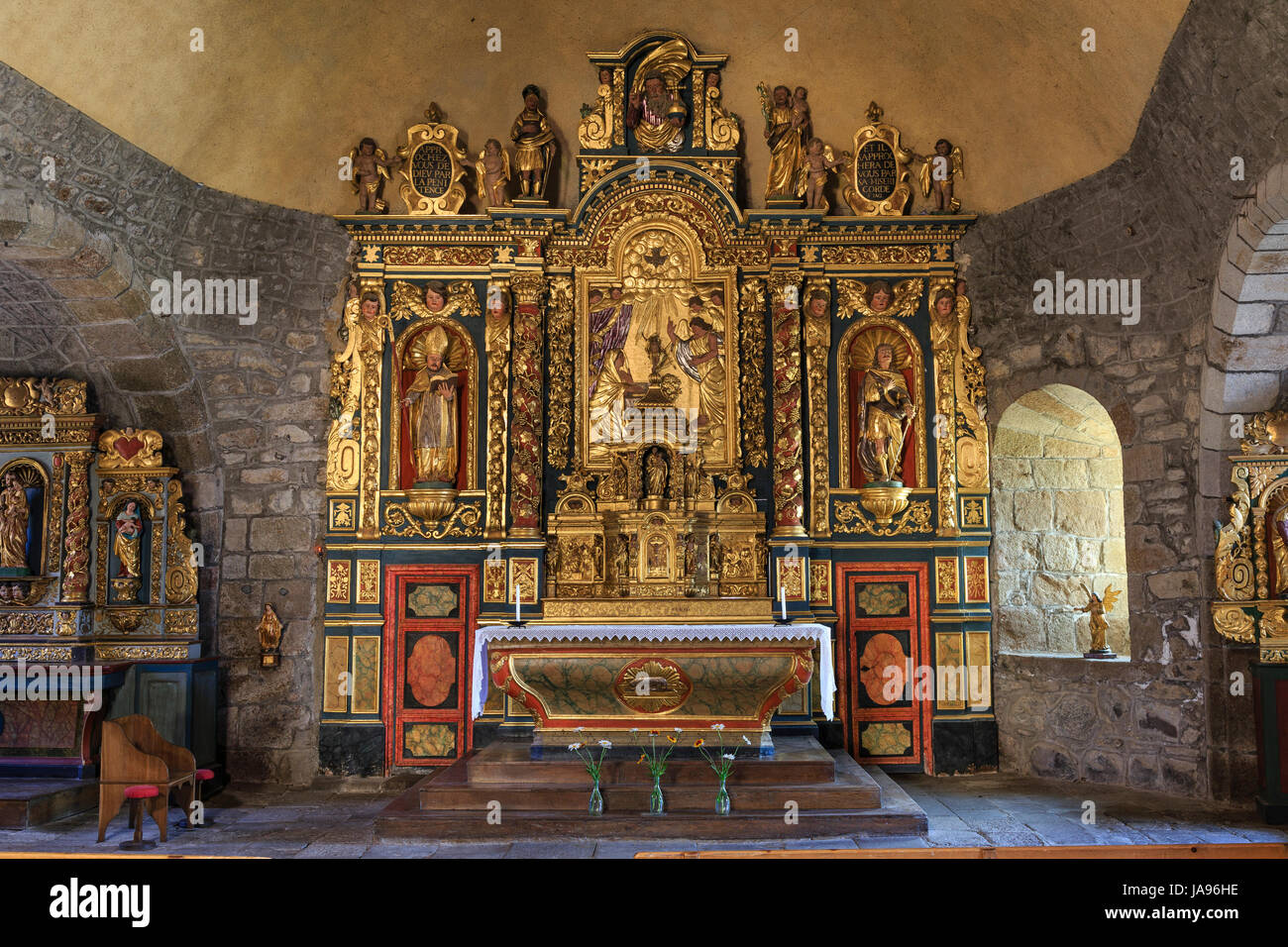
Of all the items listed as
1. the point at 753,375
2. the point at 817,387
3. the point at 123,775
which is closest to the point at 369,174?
the point at 753,375

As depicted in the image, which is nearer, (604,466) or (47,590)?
(47,590)

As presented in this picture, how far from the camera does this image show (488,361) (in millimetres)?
10531

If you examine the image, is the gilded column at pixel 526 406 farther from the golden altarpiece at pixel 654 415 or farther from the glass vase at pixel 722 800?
the glass vase at pixel 722 800

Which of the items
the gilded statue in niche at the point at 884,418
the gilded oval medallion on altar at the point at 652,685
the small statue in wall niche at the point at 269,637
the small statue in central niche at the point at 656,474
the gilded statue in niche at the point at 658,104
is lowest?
the gilded oval medallion on altar at the point at 652,685

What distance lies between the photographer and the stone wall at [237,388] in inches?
384

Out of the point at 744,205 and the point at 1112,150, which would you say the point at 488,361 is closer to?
the point at 744,205

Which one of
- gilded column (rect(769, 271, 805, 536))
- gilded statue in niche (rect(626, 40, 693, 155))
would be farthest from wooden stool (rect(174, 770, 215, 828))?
gilded statue in niche (rect(626, 40, 693, 155))

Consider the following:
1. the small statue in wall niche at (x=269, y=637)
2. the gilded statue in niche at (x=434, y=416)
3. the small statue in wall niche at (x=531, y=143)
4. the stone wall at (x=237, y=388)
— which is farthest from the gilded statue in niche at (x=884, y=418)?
the small statue in wall niche at (x=269, y=637)

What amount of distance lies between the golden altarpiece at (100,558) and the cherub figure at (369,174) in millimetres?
2821

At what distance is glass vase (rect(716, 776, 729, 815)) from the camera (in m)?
7.67

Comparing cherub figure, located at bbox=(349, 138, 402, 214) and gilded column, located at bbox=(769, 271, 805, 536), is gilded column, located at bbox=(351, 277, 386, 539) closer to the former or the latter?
cherub figure, located at bbox=(349, 138, 402, 214)

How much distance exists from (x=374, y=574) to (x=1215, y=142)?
7646mm

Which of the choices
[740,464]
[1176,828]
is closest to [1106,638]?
[1176,828]
